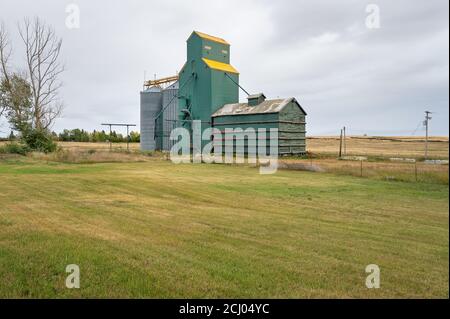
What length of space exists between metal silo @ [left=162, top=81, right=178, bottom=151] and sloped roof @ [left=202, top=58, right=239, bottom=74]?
8179 millimetres

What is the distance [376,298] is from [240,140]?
105ft

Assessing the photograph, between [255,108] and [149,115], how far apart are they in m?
18.3

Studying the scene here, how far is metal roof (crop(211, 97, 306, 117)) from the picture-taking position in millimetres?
34625

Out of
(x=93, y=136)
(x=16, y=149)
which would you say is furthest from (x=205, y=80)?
(x=93, y=136)

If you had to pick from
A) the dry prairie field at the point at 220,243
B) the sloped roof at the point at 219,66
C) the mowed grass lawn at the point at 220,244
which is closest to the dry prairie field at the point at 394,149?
the dry prairie field at the point at 220,243

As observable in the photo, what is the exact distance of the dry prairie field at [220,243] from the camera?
478cm

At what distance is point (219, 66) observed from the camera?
40.0 meters

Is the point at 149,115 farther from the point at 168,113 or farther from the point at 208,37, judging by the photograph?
the point at 208,37

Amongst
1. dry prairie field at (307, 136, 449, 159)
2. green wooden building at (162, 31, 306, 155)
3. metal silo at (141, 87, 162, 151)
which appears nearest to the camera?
dry prairie field at (307, 136, 449, 159)

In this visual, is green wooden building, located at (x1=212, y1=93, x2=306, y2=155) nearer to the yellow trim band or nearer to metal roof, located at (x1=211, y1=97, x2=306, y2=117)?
metal roof, located at (x1=211, y1=97, x2=306, y2=117)

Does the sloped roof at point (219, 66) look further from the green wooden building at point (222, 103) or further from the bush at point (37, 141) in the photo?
the bush at point (37, 141)

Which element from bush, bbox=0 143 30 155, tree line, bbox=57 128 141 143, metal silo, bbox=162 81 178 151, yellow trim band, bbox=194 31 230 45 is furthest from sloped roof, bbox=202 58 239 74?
tree line, bbox=57 128 141 143

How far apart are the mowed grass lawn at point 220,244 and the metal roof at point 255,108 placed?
2256 cm

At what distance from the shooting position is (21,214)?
29.5ft
